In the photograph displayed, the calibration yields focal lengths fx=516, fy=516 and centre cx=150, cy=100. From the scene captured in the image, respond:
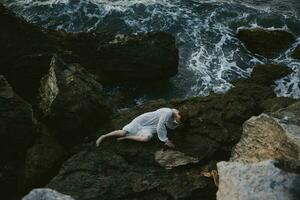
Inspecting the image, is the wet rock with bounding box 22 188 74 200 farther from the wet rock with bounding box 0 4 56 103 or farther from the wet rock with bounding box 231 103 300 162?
the wet rock with bounding box 0 4 56 103

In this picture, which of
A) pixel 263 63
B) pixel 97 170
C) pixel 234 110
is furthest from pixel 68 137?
pixel 263 63

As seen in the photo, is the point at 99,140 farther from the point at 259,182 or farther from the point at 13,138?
the point at 259,182

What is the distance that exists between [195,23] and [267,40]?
3.27 m

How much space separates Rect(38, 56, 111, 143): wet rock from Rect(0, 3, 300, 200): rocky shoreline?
0.07 feet

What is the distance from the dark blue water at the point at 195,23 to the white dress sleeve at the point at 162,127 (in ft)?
16.0

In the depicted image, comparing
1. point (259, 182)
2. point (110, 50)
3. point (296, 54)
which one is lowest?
point (296, 54)

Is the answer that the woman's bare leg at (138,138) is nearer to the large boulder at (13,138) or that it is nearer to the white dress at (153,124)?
the white dress at (153,124)

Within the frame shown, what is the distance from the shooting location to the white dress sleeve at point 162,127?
35.8 feet

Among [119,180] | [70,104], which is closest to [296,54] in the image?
[70,104]

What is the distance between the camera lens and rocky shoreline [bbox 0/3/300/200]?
29.2 ft

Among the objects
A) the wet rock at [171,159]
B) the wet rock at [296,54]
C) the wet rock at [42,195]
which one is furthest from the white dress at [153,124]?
the wet rock at [296,54]

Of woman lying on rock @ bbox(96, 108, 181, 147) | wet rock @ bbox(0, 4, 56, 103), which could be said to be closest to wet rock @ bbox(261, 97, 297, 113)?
woman lying on rock @ bbox(96, 108, 181, 147)

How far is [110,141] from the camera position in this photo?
11.0m

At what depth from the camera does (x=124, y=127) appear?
37.0ft
